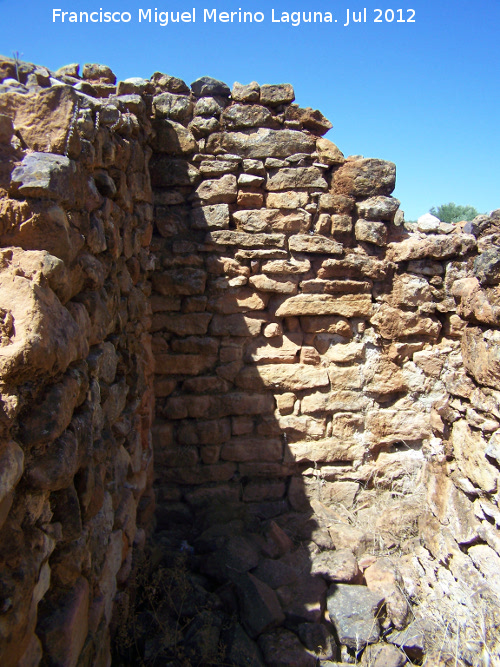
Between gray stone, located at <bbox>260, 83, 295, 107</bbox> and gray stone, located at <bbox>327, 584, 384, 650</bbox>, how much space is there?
Result: 3012mm

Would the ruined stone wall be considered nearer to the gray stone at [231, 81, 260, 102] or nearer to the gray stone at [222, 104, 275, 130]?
the gray stone at [222, 104, 275, 130]

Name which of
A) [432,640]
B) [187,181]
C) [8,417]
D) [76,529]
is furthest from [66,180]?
[432,640]

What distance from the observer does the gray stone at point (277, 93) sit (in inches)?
137

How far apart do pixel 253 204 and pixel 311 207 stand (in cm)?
39

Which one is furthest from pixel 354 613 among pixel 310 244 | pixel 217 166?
pixel 217 166

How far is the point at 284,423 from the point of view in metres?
3.53

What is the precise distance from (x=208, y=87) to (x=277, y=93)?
0.46 metres

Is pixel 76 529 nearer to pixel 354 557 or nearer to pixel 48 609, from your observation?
pixel 48 609

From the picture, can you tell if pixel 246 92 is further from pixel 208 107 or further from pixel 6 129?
pixel 6 129

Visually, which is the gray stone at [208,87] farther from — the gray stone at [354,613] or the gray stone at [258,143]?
the gray stone at [354,613]

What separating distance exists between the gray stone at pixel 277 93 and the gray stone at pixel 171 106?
511mm

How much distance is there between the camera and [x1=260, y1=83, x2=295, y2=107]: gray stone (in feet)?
11.4

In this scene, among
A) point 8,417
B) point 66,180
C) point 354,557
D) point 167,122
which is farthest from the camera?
point 167,122

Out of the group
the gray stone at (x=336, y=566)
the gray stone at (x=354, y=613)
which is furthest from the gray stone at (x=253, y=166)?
the gray stone at (x=354, y=613)
